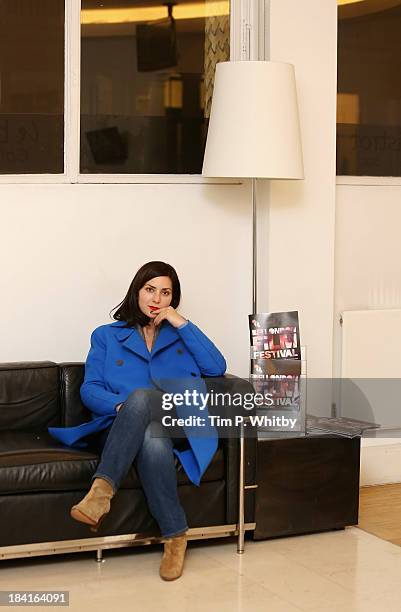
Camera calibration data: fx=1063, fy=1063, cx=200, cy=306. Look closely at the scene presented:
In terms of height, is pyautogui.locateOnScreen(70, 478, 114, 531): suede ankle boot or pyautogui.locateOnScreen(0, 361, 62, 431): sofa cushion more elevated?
pyautogui.locateOnScreen(0, 361, 62, 431): sofa cushion

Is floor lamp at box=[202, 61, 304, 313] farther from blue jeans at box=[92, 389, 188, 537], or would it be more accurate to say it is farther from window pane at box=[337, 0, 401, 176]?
blue jeans at box=[92, 389, 188, 537]

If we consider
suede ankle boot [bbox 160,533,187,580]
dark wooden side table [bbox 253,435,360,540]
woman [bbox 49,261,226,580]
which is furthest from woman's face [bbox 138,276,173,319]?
suede ankle boot [bbox 160,533,187,580]

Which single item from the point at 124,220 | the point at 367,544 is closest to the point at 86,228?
the point at 124,220

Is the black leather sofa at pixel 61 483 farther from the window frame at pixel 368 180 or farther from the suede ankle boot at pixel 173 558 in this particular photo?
the window frame at pixel 368 180

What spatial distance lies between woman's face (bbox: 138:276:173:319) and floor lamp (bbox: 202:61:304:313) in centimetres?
56

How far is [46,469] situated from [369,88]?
2537 millimetres

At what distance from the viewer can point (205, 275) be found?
4.84m

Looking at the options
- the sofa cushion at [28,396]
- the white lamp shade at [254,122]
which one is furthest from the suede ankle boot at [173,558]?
the white lamp shade at [254,122]

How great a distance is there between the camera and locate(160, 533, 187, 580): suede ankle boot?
371 centimetres

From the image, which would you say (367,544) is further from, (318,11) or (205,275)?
(318,11)

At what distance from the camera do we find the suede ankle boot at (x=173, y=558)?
3713 mm

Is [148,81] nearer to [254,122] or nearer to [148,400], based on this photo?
[254,122]

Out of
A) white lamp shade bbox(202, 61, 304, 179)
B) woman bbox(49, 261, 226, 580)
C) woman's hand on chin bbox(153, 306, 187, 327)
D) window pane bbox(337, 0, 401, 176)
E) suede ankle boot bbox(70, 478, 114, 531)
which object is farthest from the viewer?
window pane bbox(337, 0, 401, 176)

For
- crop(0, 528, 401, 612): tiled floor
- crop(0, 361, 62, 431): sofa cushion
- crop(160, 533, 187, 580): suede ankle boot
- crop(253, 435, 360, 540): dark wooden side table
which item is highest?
crop(0, 361, 62, 431): sofa cushion
